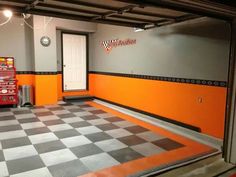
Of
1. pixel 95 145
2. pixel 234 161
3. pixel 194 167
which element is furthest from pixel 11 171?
pixel 234 161

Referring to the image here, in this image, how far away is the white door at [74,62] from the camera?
24.1ft

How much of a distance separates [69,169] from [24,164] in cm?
64

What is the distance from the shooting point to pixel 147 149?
3.45m

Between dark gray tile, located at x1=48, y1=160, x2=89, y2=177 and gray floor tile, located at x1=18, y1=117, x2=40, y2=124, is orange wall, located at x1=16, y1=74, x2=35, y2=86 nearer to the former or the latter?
gray floor tile, located at x1=18, y1=117, x2=40, y2=124

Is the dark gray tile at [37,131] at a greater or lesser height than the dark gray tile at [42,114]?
lesser

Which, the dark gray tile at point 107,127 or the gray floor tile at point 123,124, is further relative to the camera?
the gray floor tile at point 123,124

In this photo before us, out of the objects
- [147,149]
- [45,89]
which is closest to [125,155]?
[147,149]

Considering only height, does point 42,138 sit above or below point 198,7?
below

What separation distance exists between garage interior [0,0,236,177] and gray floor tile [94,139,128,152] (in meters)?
0.02

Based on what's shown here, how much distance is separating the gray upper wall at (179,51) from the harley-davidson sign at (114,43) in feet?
0.33

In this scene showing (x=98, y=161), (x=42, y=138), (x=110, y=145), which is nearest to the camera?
(x=98, y=161)

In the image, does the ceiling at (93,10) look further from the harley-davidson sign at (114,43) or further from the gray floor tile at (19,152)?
the gray floor tile at (19,152)

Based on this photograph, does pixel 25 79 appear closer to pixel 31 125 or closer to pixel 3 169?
pixel 31 125

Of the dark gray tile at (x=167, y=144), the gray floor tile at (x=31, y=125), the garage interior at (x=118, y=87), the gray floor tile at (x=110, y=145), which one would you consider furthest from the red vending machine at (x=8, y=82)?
the dark gray tile at (x=167, y=144)
